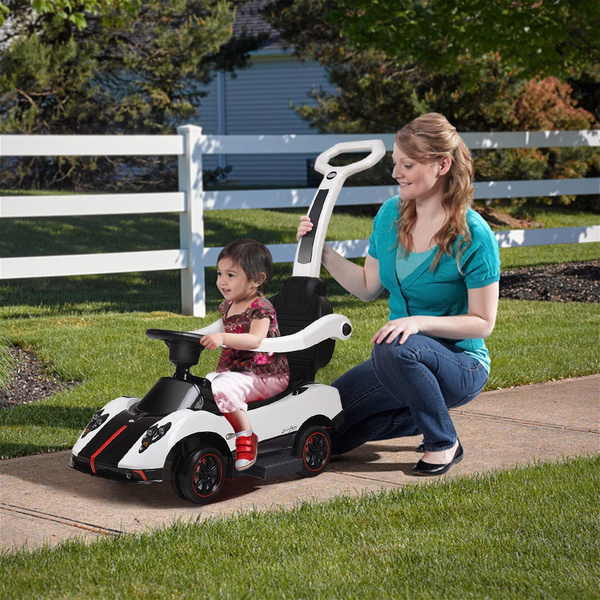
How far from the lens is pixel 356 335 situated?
7.94m

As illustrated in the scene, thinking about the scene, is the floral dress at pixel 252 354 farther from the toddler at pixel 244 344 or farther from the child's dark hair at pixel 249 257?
the child's dark hair at pixel 249 257

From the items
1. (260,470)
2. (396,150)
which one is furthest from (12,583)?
(396,150)

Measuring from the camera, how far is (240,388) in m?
4.29

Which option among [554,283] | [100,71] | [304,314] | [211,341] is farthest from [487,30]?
[100,71]

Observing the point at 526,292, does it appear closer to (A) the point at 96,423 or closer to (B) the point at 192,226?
(B) the point at 192,226

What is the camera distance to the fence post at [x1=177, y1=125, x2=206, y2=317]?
9.34m

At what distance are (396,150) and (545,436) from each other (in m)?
1.70

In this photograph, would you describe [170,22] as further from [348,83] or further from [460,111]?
[460,111]

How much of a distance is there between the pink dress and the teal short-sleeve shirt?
60 centimetres

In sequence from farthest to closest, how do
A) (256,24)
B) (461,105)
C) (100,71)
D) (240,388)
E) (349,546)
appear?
(256,24) < (100,71) < (461,105) < (240,388) < (349,546)

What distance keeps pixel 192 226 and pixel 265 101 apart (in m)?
19.7

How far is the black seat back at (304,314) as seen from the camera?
15.2 ft

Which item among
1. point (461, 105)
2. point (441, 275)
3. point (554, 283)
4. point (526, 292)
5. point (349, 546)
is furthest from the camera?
point (461, 105)

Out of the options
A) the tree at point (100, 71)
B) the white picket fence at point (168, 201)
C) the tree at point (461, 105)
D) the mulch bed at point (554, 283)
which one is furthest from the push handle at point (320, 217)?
the tree at point (100, 71)
